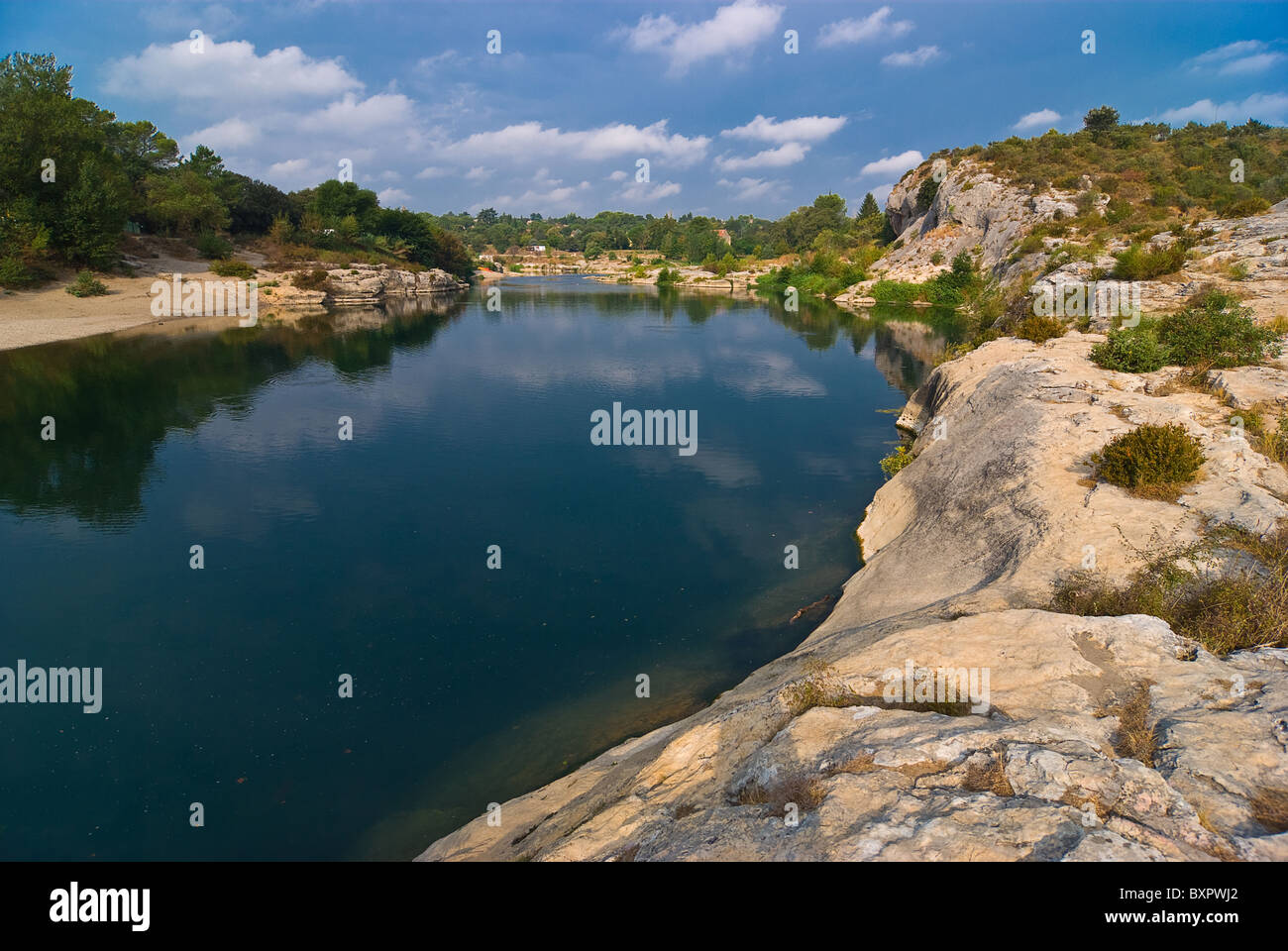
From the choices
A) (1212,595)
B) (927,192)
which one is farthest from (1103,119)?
(1212,595)

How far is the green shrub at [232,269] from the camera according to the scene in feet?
247

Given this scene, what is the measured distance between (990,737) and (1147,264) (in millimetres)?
33244

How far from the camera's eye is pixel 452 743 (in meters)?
11.6

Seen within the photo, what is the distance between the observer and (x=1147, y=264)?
3059 centimetres

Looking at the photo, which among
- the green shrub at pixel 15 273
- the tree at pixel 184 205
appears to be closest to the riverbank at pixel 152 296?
the green shrub at pixel 15 273

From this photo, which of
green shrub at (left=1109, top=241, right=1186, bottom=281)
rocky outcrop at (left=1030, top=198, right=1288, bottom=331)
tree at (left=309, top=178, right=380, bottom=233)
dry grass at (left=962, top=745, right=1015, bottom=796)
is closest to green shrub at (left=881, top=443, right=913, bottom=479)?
rocky outcrop at (left=1030, top=198, right=1288, bottom=331)

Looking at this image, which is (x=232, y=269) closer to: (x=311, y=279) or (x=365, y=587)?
(x=311, y=279)

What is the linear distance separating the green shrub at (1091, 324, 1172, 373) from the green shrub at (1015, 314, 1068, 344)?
4840 mm

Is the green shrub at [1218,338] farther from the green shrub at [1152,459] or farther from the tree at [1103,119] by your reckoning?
the tree at [1103,119]

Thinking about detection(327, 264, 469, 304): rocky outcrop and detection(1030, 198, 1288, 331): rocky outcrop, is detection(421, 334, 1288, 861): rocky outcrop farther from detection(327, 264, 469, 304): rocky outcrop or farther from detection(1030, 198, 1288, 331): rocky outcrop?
detection(327, 264, 469, 304): rocky outcrop

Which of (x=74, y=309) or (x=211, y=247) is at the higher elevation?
(x=211, y=247)
